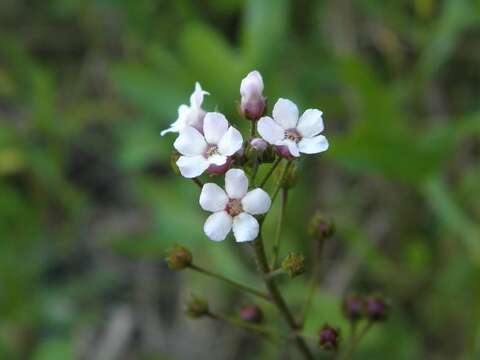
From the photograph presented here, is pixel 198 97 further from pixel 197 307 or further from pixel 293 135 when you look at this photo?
pixel 197 307

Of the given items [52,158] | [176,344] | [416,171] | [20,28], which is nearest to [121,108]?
[52,158]

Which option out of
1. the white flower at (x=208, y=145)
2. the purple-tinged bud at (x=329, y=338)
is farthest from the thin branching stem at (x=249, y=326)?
the white flower at (x=208, y=145)

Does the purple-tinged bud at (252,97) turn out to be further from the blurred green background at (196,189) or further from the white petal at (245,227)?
the blurred green background at (196,189)

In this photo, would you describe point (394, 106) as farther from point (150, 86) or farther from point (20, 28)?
point (20, 28)

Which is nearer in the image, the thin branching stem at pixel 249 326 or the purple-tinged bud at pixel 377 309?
the thin branching stem at pixel 249 326

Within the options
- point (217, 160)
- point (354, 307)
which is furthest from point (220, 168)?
point (354, 307)

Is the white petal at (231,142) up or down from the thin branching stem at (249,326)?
up
